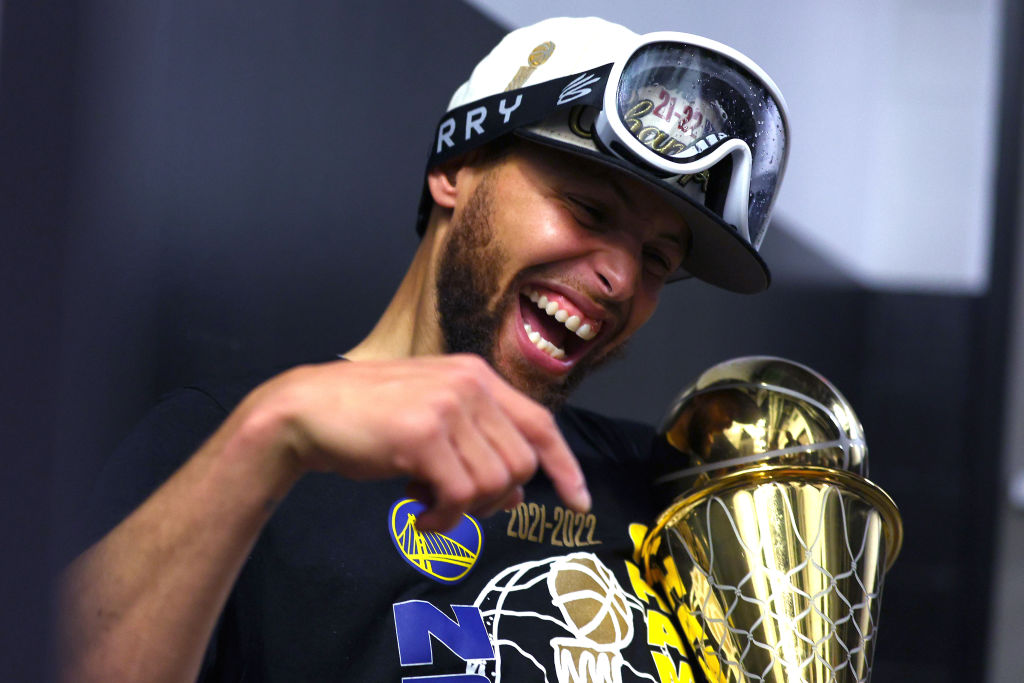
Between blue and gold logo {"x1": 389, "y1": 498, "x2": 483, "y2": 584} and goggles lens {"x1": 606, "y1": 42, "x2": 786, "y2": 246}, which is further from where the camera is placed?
goggles lens {"x1": 606, "y1": 42, "x2": 786, "y2": 246}

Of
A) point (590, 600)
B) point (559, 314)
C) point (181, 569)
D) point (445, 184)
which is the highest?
point (445, 184)

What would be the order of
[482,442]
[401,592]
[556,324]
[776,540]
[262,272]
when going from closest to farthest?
1. [482,442]
2. [401,592]
3. [776,540]
4. [556,324]
5. [262,272]

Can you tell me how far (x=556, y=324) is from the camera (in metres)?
1.16

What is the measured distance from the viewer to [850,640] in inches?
40.2

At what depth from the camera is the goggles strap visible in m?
1.06

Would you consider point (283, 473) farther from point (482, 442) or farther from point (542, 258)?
point (542, 258)

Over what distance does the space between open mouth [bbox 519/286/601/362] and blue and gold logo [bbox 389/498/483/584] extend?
24 cm

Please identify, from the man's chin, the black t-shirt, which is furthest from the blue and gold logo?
the man's chin

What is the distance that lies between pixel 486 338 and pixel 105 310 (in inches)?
15.1

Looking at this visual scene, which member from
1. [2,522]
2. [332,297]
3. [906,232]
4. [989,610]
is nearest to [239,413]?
[2,522]

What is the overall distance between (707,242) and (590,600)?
1.45 ft

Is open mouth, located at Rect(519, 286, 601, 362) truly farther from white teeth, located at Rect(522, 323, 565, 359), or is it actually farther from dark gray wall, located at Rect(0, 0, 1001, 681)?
dark gray wall, located at Rect(0, 0, 1001, 681)

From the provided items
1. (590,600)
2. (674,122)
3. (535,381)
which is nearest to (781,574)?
(590,600)

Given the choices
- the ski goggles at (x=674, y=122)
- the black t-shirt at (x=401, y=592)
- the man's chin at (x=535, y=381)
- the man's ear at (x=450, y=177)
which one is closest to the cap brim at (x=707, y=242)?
the ski goggles at (x=674, y=122)
